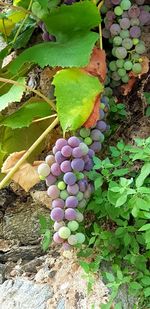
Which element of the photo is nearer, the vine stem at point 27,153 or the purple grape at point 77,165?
the purple grape at point 77,165

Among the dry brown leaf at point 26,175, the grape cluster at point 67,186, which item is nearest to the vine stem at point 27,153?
the dry brown leaf at point 26,175

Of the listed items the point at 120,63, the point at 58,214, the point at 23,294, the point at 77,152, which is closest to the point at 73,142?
the point at 77,152

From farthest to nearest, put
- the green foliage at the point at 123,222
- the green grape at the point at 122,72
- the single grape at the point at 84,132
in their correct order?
1. the green grape at the point at 122,72
2. the single grape at the point at 84,132
3. the green foliage at the point at 123,222

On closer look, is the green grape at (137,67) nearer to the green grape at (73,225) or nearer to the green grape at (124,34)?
the green grape at (124,34)

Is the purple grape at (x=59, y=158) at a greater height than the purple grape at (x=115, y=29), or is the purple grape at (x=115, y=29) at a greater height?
the purple grape at (x=115, y=29)

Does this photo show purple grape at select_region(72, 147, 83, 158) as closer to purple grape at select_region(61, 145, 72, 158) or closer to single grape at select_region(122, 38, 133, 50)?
purple grape at select_region(61, 145, 72, 158)

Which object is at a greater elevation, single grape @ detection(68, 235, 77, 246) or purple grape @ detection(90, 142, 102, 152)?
purple grape @ detection(90, 142, 102, 152)

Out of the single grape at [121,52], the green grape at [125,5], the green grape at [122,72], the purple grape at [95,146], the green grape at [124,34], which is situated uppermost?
the green grape at [125,5]

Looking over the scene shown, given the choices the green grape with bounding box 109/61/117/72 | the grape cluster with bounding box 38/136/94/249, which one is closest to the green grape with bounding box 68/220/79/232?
the grape cluster with bounding box 38/136/94/249

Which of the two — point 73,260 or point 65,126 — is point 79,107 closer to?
point 65,126
